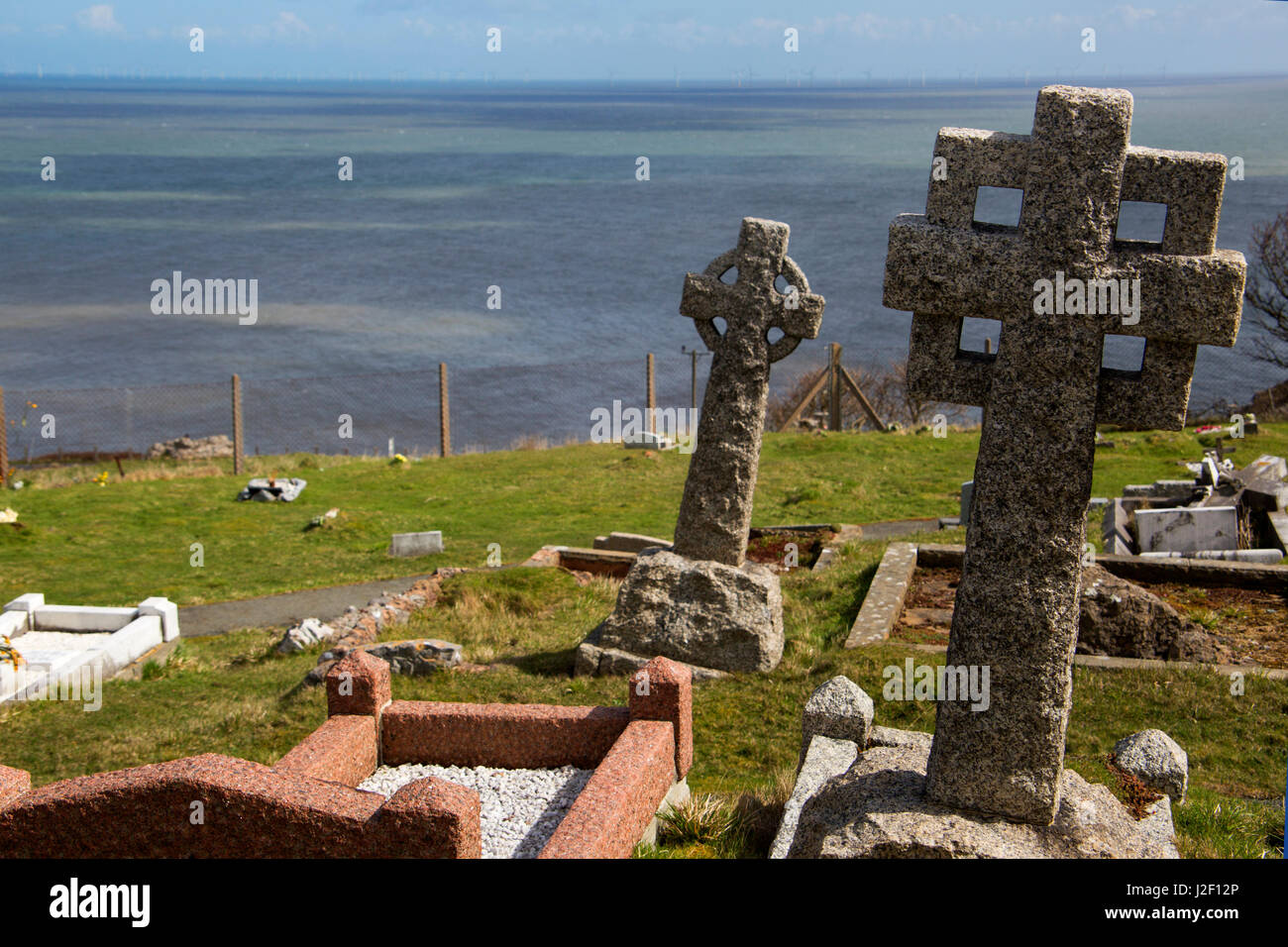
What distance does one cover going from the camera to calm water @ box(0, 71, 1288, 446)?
53.4m

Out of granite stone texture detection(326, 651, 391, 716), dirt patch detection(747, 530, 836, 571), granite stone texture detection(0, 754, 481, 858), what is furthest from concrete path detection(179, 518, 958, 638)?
granite stone texture detection(0, 754, 481, 858)

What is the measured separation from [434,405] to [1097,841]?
38597mm

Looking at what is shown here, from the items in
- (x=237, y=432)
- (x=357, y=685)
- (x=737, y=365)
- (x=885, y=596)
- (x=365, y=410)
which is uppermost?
(x=737, y=365)

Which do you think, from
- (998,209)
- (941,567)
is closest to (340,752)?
(941,567)

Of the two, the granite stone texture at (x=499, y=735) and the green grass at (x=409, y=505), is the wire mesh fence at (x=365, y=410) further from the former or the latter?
the granite stone texture at (x=499, y=735)

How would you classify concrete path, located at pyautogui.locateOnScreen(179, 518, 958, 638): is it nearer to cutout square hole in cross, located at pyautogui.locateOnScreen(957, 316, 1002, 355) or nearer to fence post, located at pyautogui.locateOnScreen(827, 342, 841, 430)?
fence post, located at pyautogui.locateOnScreen(827, 342, 841, 430)

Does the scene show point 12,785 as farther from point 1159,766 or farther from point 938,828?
point 1159,766

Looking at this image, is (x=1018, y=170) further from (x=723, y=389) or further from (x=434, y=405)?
(x=434, y=405)

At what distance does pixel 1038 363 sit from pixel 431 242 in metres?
86.4

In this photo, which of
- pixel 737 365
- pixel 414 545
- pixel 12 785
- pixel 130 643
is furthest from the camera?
pixel 414 545

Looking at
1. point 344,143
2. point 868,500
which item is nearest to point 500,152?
point 344,143

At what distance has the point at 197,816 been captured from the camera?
5828 millimetres

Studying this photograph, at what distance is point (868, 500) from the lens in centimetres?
A: 1994
